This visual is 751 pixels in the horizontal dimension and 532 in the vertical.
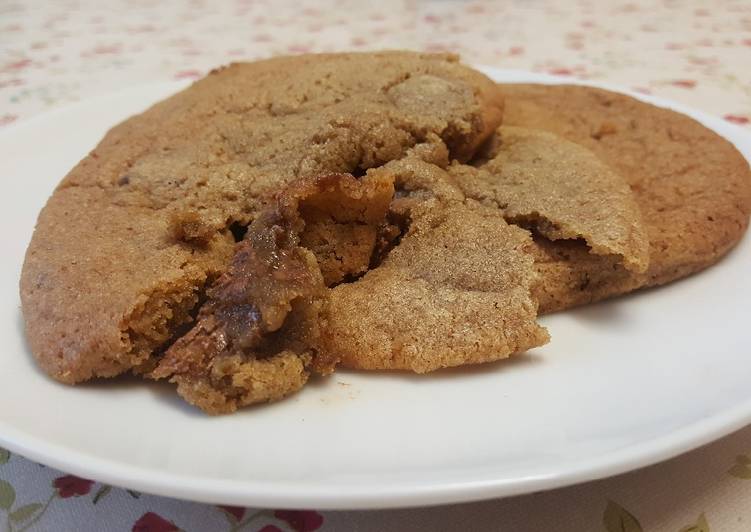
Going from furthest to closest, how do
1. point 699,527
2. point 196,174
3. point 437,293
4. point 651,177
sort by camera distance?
point 651,177
point 196,174
point 437,293
point 699,527

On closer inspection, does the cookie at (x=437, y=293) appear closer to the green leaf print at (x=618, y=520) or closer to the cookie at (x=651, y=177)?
the cookie at (x=651, y=177)

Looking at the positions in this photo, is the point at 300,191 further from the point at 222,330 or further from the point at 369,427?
the point at 369,427

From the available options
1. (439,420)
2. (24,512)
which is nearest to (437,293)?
(439,420)

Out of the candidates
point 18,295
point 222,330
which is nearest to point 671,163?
point 222,330

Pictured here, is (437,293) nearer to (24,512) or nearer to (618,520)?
(618,520)

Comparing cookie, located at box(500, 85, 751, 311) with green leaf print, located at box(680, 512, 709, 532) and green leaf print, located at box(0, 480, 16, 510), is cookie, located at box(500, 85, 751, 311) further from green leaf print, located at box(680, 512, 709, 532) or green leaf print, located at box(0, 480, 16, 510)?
green leaf print, located at box(0, 480, 16, 510)

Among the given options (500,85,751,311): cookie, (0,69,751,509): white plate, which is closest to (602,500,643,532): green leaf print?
(0,69,751,509): white plate
